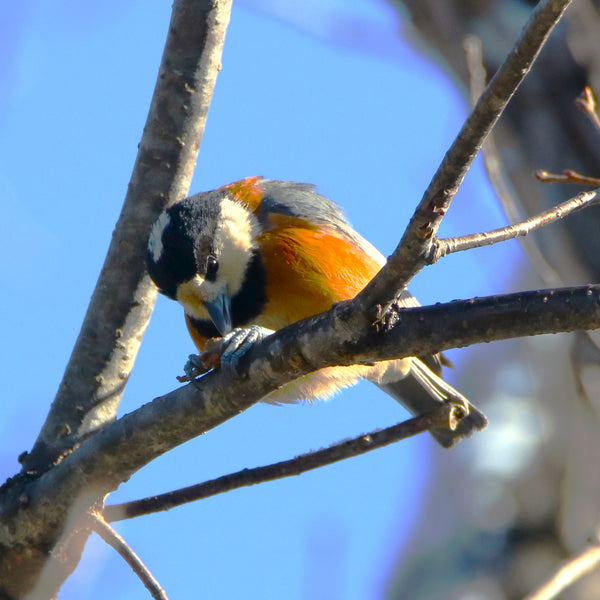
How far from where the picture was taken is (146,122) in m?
4.02

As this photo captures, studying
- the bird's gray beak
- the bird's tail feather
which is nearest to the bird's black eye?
the bird's gray beak

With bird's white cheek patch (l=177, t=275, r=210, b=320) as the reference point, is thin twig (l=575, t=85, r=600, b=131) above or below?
below

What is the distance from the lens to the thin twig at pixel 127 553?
2.84 metres

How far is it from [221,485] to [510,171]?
1.69 meters

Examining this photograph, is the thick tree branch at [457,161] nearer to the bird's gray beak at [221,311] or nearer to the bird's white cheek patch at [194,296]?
the bird's gray beak at [221,311]

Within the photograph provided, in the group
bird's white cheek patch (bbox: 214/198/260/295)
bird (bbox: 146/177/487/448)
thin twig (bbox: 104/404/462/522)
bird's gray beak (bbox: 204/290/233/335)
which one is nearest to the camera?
thin twig (bbox: 104/404/462/522)

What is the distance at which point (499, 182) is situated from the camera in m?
3.12

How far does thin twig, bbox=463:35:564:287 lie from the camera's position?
3.14 meters

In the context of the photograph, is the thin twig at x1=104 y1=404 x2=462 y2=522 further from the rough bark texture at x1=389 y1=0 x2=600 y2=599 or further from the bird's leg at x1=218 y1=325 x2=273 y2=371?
the rough bark texture at x1=389 y1=0 x2=600 y2=599

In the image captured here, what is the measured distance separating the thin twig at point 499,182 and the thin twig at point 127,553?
5.57 ft

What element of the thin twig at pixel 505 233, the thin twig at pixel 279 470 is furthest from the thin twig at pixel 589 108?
the thin twig at pixel 279 470

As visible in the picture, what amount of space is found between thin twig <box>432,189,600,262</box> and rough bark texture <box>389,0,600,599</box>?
0.78m

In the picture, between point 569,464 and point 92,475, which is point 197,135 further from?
point 569,464

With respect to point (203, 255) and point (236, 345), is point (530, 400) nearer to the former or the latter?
point (203, 255)
